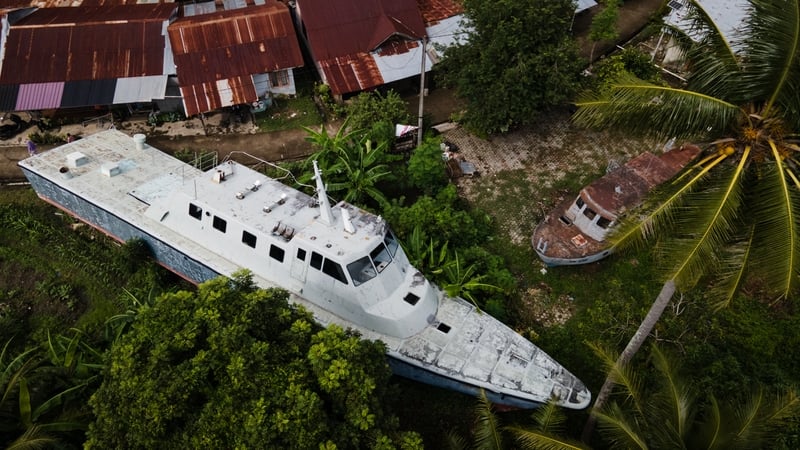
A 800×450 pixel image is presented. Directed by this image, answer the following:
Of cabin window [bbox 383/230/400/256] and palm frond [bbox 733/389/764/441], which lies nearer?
palm frond [bbox 733/389/764/441]

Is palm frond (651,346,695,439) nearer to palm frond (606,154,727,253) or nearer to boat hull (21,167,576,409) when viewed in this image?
palm frond (606,154,727,253)

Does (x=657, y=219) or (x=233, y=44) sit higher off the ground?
(x=657, y=219)

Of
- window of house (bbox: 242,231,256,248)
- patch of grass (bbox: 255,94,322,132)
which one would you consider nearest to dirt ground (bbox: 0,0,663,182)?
patch of grass (bbox: 255,94,322,132)

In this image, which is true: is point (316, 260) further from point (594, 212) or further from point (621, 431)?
point (594, 212)

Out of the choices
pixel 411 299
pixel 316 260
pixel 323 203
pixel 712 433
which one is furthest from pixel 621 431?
pixel 323 203

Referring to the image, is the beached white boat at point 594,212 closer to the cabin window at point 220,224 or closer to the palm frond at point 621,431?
the palm frond at point 621,431

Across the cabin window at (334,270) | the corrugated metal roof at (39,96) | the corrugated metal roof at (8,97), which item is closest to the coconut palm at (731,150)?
the cabin window at (334,270)

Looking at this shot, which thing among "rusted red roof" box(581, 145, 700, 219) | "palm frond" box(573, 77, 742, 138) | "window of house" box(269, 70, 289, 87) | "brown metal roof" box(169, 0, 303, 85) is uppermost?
"palm frond" box(573, 77, 742, 138)
